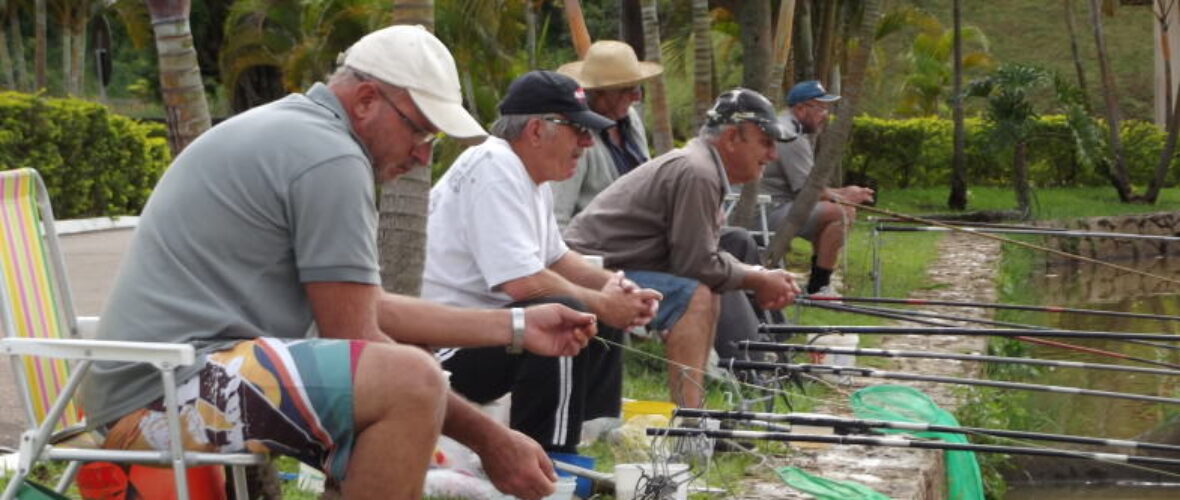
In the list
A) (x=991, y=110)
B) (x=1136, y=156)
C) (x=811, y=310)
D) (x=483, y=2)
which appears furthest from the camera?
(x=1136, y=156)

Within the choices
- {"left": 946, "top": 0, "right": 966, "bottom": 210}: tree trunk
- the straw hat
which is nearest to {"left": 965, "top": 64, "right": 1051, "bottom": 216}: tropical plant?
{"left": 946, "top": 0, "right": 966, "bottom": 210}: tree trunk

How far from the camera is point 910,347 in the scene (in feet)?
32.3

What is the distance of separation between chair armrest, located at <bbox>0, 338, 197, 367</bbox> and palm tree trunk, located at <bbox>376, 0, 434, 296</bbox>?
6.46ft

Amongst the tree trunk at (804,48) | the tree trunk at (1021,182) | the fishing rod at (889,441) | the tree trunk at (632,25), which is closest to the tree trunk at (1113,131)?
the tree trunk at (1021,182)

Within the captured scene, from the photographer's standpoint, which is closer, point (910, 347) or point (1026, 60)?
point (910, 347)

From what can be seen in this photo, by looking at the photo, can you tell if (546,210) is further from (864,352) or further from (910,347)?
(910,347)

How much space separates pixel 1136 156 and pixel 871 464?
21216 millimetres

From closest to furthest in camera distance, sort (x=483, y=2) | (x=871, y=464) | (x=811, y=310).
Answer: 1. (x=871, y=464)
2. (x=811, y=310)
3. (x=483, y=2)

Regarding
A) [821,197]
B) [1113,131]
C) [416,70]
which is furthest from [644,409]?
[1113,131]

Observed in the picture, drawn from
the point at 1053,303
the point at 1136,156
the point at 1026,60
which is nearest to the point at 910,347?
the point at 1053,303

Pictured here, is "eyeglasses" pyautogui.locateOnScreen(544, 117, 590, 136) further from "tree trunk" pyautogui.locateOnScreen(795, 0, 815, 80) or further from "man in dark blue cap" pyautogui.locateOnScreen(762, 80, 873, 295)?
"tree trunk" pyautogui.locateOnScreen(795, 0, 815, 80)

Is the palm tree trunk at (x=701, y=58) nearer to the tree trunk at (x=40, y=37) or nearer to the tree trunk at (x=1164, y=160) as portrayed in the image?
the tree trunk at (x=1164, y=160)

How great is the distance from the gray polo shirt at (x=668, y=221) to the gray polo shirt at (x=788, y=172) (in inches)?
166

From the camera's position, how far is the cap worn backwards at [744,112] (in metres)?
6.70
